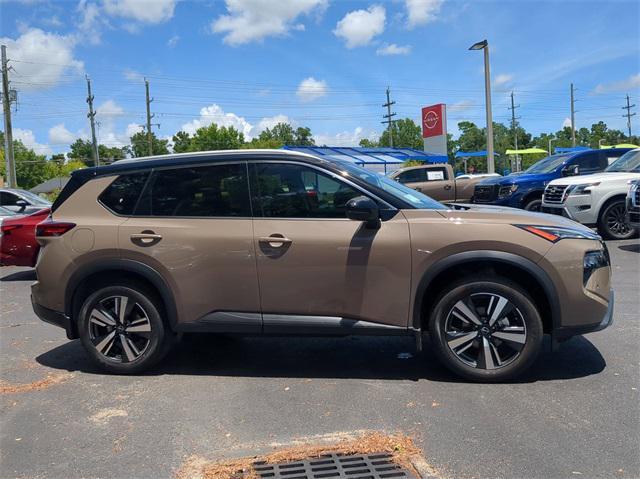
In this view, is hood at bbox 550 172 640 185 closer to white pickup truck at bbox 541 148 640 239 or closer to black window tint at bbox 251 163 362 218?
white pickup truck at bbox 541 148 640 239

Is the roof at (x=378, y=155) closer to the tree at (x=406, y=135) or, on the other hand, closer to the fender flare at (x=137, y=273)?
the fender flare at (x=137, y=273)

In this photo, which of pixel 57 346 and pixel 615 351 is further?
pixel 57 346

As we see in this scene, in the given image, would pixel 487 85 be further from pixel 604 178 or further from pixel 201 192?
pixel 201 192

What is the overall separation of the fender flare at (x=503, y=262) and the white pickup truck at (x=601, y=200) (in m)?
7.83

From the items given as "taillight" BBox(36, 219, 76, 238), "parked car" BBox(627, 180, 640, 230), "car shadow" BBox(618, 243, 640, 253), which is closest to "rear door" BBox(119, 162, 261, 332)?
"taillight" BBox(36, 219, 76, 238)

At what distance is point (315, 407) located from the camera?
12.6 feet

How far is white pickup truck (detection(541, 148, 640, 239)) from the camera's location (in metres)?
11.0

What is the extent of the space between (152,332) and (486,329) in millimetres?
2671

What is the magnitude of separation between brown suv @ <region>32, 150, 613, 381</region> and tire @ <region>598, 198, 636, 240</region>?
7723mm

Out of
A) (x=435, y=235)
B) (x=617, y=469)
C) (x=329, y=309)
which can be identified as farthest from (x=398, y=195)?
(x=617, y=469)

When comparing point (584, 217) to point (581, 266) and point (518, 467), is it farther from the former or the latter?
point (518, 467)

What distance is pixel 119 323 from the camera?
4551 mm

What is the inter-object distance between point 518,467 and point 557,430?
564 millimetres

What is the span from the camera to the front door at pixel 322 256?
4082 millimetres
